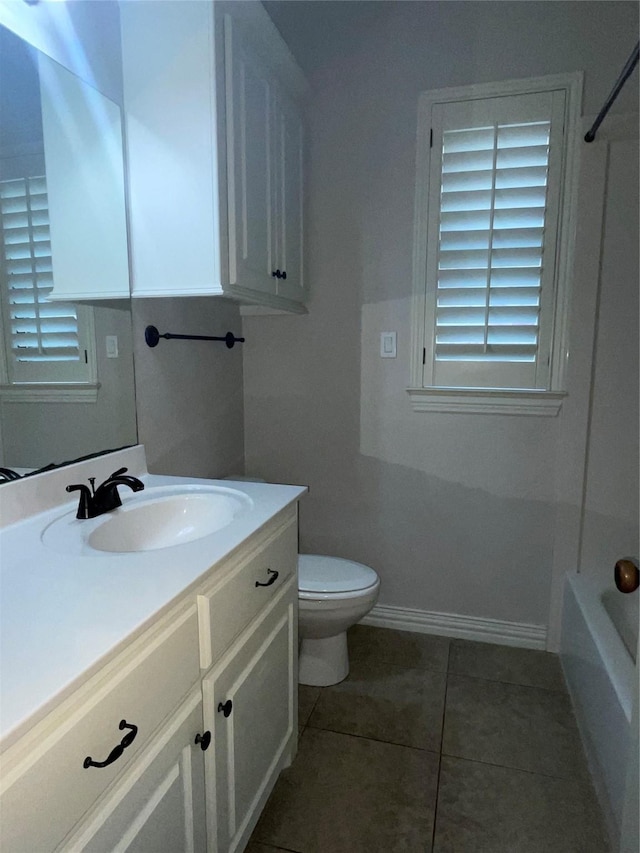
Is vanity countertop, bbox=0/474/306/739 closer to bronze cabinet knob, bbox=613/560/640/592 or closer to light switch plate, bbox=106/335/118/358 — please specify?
light switch plate, bbox=106/335/118/358

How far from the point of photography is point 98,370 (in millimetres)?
1455

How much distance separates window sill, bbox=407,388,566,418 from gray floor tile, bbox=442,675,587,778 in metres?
1.07

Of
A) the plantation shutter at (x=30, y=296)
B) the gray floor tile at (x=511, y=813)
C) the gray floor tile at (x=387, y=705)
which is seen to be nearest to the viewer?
the plantation shutter at (x=30, y=296)

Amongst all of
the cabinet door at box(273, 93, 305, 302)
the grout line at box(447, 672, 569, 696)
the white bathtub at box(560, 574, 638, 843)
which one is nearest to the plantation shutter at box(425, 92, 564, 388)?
the cabinet door at box(273, 93, 305, 302)

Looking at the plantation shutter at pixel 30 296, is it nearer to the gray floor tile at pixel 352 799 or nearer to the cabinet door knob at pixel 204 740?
the cabinet door knob at pixel 204 740

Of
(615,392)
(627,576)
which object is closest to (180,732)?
(627,576)

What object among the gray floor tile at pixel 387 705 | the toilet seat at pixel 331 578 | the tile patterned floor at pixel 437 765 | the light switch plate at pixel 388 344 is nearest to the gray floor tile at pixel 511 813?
the tile patterned floor at pixel 437 765

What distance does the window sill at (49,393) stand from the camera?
1.17m

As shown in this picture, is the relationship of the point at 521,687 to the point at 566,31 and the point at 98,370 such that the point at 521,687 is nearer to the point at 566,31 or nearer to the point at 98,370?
the point at 98,370

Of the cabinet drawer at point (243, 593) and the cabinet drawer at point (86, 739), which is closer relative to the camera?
the cabinet drawer at point (86, 739)

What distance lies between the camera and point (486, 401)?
2100 millimetres

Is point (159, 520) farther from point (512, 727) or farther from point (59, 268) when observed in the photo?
point (512, 727)

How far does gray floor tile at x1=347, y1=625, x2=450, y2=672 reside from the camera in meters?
2.12

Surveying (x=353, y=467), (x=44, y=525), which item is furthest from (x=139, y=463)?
(x=353, y=467)
